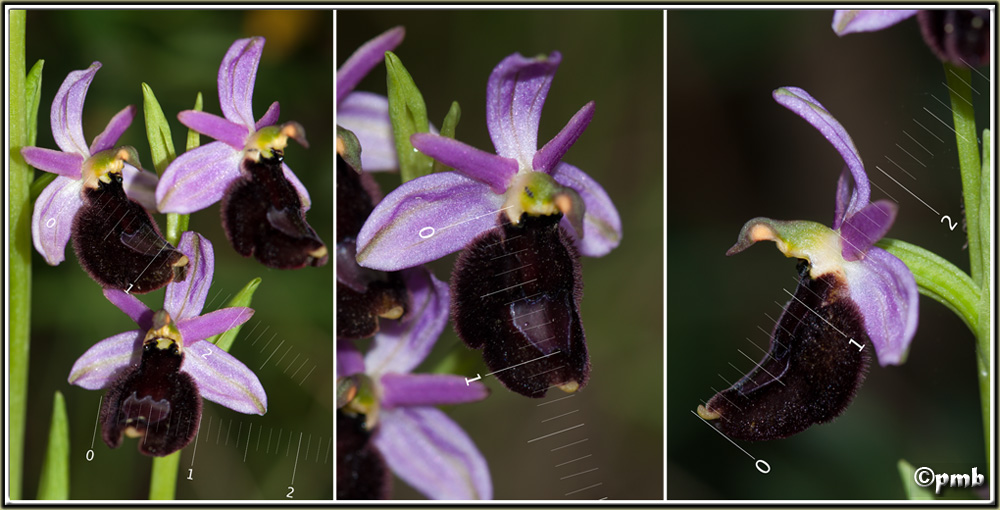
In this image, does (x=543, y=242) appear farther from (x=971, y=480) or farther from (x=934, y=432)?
(x=934, y=432)

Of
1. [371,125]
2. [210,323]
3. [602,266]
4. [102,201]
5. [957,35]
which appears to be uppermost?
[957,35]

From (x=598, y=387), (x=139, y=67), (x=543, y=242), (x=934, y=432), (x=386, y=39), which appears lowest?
(x=598, y=387)

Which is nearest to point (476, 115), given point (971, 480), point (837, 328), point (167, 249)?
point (167, 249)

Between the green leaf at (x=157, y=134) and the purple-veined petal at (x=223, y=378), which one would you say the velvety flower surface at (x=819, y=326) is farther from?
the green leaf at (x=157, y=134)

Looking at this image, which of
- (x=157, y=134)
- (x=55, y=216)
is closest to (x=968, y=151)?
(x=157, y=134)

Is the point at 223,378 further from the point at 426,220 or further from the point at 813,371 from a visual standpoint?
the point at 813,371

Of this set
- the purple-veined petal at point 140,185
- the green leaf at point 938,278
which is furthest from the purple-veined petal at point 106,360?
the green leaf at point 938,278
